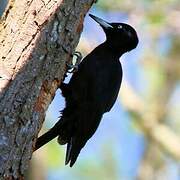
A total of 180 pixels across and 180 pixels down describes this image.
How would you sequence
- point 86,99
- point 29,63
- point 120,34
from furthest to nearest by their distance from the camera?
1. point 120,34
2. point 86,99
3. point 29,63

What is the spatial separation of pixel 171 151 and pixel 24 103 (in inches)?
179

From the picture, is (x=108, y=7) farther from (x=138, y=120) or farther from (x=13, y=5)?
(x=13, y=5)

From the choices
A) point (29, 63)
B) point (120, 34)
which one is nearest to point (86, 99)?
point (120, 34)

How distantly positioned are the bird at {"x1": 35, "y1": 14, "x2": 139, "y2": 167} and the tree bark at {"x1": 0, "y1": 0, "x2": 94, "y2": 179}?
887mm

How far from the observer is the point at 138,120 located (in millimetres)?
8141

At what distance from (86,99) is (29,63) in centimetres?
130

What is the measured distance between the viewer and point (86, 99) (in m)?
4.90

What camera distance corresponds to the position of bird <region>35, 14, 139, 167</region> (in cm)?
471

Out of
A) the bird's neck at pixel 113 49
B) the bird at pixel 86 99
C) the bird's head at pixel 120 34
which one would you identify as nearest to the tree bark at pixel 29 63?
the bird at pixel 86 99

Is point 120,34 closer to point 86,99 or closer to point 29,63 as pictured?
point 86,99

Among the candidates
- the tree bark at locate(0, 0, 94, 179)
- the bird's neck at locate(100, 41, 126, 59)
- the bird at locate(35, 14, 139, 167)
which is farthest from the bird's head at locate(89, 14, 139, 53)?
the tree bark at locate(0, 0, 94, 179)

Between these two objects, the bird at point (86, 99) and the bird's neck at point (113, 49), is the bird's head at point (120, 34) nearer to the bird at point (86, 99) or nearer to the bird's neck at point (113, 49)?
the bird's neck at point (113, 49)

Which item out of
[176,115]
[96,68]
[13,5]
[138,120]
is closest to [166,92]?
[176,115]

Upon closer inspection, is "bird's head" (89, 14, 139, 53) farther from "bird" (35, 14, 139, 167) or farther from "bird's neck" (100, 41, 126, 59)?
"bird" (35, 14, 139, 167)
